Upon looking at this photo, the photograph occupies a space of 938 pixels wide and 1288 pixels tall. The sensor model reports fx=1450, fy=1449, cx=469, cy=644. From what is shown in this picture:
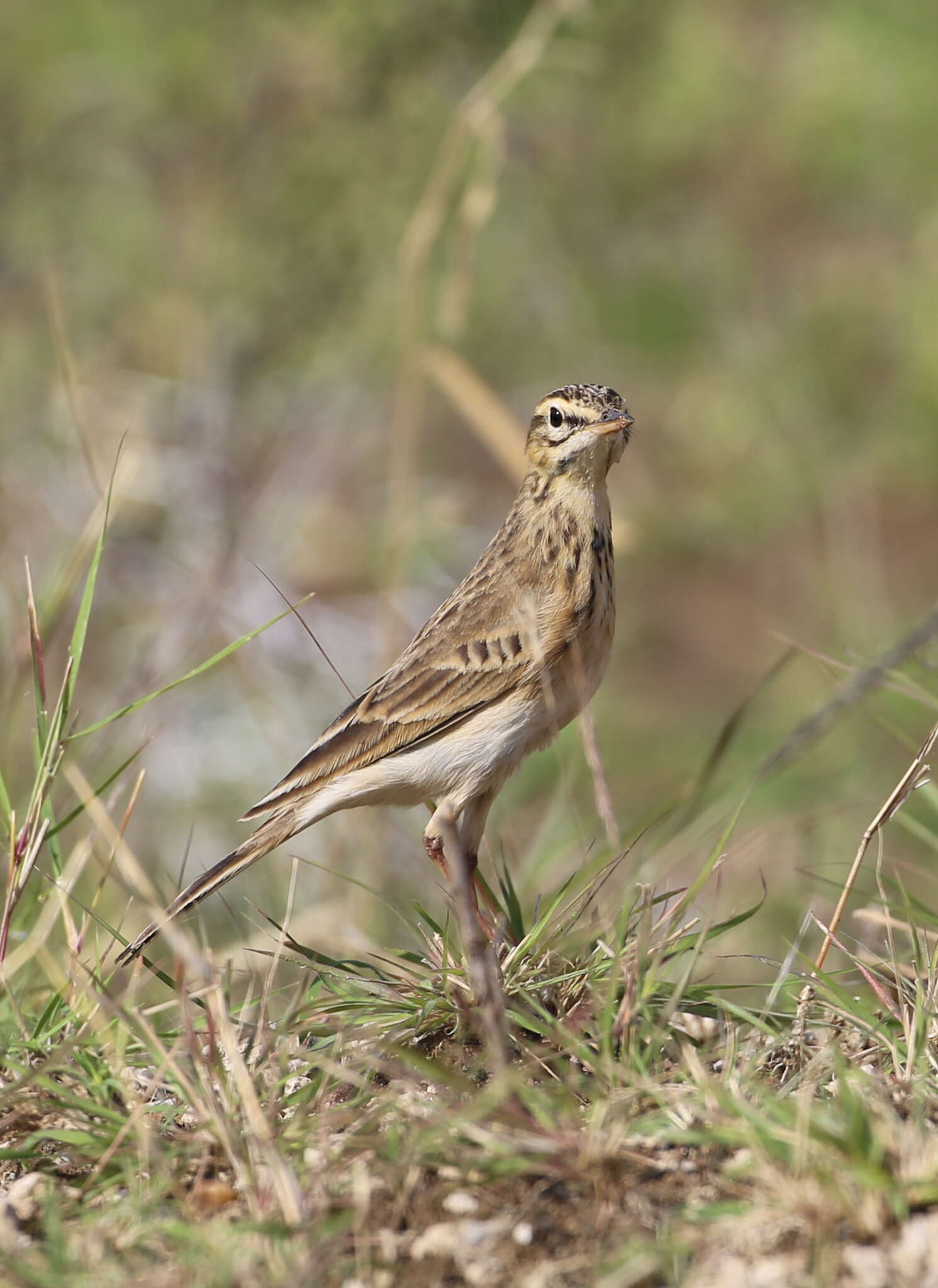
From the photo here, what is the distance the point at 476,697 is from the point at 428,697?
15 cm

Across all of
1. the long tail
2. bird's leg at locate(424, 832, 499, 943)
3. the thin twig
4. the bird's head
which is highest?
the bird's head

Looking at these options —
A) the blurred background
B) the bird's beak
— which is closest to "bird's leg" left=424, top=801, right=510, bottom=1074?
the blurred background

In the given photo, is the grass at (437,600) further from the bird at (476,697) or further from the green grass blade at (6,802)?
the bird at (476,697)

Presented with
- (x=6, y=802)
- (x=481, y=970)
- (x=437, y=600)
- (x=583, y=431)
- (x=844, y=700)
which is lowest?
(x=437, y=600)

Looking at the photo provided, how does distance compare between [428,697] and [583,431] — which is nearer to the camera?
[428,697]

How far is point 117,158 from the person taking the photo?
32.3ft

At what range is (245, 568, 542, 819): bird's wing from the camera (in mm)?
4266

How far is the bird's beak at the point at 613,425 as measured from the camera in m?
4.45

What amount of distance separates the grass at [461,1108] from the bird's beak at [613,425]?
1452 mm

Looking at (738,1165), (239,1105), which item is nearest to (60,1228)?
(239,1105)

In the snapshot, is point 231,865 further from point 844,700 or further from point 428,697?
point 844,700

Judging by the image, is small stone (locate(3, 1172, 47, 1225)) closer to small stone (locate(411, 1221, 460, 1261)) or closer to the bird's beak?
small stone (locate(411, 1221, 460, 1261))

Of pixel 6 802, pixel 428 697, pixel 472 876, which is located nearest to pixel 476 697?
pixel 428 697

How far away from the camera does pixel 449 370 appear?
545 centimetres
